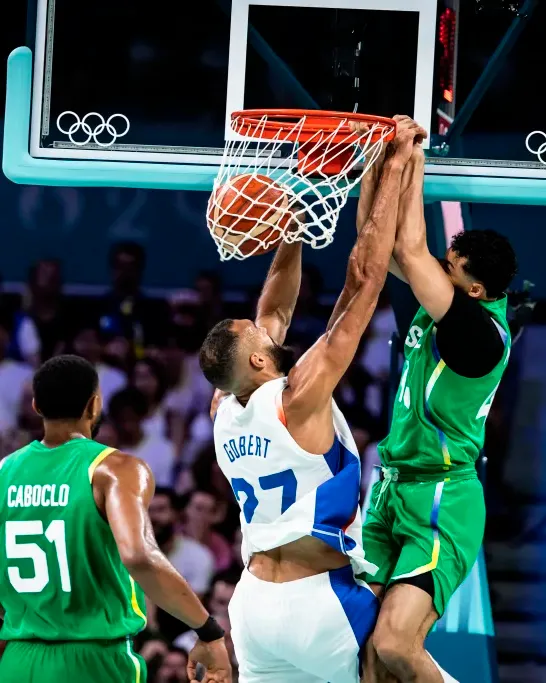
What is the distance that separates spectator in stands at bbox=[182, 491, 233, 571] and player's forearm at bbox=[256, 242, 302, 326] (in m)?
3.37

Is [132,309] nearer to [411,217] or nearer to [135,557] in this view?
[411,217]

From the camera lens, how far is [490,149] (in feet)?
24.6

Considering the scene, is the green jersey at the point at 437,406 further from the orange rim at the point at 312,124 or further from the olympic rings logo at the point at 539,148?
the olympic rings logo at the point at 539,148

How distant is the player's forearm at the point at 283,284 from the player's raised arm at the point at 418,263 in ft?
2.34

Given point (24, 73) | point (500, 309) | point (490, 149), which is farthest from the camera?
point (490, 149)

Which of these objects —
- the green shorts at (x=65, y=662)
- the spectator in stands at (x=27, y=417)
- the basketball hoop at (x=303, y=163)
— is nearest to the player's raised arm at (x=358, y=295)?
the basketball hoop at (x=303, y=163)

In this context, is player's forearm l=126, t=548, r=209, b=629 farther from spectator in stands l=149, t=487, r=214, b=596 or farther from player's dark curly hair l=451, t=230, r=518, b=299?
spectator in stands l=149, t=487, r=214, b=596

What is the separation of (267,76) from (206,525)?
3378mm

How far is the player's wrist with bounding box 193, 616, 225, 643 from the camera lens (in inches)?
147

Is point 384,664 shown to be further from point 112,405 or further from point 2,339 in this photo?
point 2,339

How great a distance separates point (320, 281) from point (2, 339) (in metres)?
2.46

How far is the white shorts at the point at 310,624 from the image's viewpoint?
3.79 meters

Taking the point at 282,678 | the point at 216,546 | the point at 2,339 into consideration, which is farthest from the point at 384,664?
the point at 2,339

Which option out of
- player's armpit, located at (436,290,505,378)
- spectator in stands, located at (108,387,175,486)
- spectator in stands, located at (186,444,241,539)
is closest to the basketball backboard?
player's armpit, located at (436,290,505,378)
